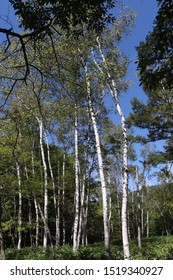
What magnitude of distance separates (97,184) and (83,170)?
2768mm

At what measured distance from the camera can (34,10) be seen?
400 cm

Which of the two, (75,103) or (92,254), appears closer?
(92,254)

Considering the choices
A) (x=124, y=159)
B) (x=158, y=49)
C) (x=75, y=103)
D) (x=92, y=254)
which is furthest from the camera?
(x=75, y=103)

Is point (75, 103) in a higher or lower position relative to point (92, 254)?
higher

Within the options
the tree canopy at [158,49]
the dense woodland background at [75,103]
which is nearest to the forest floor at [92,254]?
the dense woodland background at [75,103]

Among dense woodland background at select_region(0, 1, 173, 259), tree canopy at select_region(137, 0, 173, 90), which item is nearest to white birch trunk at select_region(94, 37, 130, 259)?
dense woodland background at select_region(0, 1, 173, 259)

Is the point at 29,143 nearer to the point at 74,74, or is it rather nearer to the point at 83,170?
the point at 83,170

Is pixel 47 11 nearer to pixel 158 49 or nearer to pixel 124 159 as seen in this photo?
pixel 158 49

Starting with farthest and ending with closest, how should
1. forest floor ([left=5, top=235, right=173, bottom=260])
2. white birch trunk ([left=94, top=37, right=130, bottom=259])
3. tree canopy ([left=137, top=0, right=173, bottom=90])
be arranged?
forest floor ([left=5, top=235, right=173, bottom=260]), white birch trunk ([left=94, top=37, right=130, bottom=259]), tree canopy ([left=137, top=0, right=173, bottom=90])

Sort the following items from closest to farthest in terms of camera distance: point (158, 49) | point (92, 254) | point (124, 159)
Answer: point (158, 49), point (92, 254), point (124, 159)

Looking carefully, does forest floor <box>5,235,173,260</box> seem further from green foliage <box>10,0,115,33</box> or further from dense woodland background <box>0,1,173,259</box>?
green foliage <box>10,0,115,33</box>

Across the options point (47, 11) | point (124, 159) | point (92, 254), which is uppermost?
point (47, 11)

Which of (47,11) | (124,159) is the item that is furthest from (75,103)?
(47,11)
